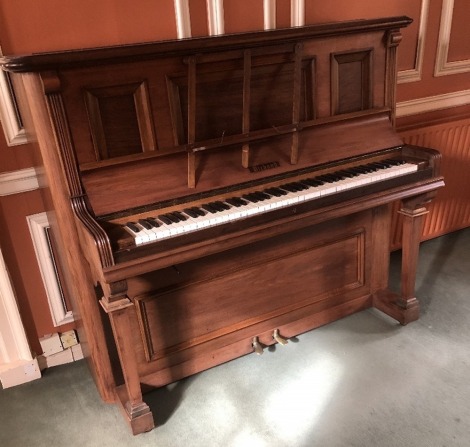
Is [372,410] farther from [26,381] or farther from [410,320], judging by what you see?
[26,381]

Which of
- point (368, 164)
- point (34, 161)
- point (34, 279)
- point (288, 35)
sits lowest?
point (34, 279)

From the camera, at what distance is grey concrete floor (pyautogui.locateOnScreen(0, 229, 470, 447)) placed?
1796mm

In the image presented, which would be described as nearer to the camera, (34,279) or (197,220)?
(197,220)

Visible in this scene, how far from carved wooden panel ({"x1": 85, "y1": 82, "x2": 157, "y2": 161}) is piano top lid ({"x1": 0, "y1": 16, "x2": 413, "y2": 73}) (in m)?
0.10

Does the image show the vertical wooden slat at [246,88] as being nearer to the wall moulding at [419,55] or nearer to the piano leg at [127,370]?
the piano leg at [127,370]

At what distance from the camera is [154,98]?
1.70 meters

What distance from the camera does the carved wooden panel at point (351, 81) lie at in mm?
2002

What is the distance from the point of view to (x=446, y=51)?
2727mm

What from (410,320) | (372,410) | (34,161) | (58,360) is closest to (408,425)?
(372,410)

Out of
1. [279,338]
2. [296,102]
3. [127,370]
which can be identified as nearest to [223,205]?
[296,102]

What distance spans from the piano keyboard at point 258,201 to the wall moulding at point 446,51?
108cm

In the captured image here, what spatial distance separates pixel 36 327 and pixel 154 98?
47.6 inches

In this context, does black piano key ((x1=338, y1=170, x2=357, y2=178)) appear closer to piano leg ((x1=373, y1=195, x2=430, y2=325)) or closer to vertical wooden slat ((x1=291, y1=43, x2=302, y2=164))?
vertical wooden slat ((x1=291, y1=43, x2=302, y2=164))

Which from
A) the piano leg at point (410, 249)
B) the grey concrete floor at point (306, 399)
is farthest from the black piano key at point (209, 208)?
the piano leg at point (410, 249)
